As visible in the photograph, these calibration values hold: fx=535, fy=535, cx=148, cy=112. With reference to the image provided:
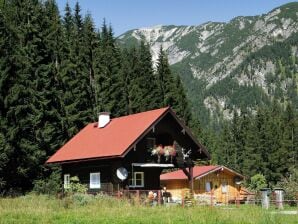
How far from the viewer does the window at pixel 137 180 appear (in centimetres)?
3684

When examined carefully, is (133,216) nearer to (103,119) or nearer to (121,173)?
(121,173)

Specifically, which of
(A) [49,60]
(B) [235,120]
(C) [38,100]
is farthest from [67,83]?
(B) [235,120]

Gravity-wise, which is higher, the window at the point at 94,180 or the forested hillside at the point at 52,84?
the forested hillside at the point at 52,84

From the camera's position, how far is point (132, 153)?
120 ft

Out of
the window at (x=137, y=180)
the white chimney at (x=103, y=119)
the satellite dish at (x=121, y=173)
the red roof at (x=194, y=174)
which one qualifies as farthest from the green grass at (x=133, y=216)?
the red roof at (x=194, y=174)

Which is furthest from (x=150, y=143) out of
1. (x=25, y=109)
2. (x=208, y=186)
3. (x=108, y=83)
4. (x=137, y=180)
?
(x=108, y=83)

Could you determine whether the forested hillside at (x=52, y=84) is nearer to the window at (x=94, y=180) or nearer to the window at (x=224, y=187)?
the window at (x=94, y=180)

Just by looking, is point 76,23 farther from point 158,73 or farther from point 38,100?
point 38,100

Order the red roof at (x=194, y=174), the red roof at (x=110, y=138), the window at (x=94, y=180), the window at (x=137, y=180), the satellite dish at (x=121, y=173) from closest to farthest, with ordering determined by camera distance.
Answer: the satellite dish at (x=121, y=173) → the red roof at (x=110, y=138) → the window at (x=137, y=180) → the window at (x=94, y=180) → the red roof at (x=194, y=174)

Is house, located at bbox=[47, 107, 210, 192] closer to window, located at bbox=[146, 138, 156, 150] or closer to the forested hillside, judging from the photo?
window, located at bbox=[146, 138, 156, 150]

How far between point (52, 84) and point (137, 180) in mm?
17089

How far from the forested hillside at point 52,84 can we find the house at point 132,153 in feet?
13.0

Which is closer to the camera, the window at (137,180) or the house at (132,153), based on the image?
the house at (132,153)

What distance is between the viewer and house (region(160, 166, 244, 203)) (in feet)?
158
